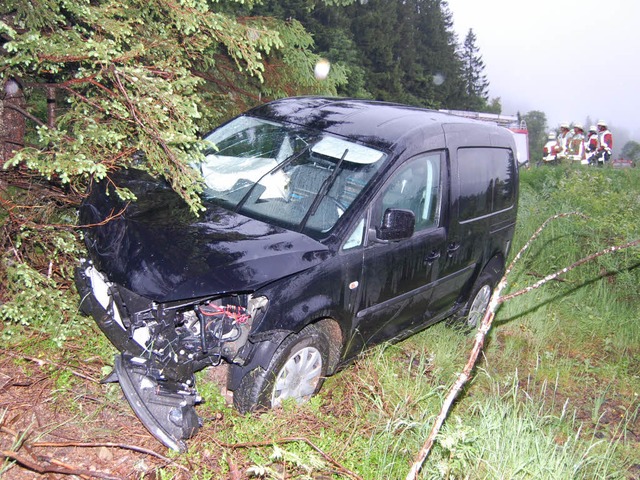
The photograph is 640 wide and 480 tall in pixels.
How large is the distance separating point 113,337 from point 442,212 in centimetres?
280

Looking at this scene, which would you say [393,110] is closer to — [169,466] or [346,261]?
[346,261]

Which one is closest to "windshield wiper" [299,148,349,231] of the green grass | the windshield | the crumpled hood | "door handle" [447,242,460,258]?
the windshield

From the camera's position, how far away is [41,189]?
197 inches

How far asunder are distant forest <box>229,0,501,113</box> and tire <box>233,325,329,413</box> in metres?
19.6

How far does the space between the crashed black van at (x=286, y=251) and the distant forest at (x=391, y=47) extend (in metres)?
18.1

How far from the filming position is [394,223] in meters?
4.16

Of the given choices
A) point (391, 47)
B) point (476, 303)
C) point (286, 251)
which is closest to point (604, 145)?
point (476, 303)

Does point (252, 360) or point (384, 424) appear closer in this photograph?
point (252, 360)

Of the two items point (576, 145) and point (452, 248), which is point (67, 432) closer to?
point (452, 248)

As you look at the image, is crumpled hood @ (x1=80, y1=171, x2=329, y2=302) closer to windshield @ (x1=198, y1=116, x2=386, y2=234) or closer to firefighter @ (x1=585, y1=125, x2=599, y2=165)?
windshield @ (x1=198, y1=116, x2=386, y2=234)

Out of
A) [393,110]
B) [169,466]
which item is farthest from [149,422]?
[393,110]

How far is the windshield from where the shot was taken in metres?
4.28

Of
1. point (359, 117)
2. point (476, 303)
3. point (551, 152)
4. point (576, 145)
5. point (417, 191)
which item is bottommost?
point (476, 303)

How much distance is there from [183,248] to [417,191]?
6.70ft
